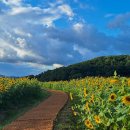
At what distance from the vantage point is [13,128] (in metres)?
12.9

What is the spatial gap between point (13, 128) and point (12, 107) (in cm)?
812

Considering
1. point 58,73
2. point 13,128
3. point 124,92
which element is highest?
point 58,73

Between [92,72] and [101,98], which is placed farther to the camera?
[92,72]

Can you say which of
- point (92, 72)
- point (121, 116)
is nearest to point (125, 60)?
point (92, 72)

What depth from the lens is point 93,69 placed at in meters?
75.4

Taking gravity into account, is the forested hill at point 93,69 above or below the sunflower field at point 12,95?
above

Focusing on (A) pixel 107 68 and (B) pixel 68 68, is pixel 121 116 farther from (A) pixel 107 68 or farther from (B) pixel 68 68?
(B) pixel 68 68

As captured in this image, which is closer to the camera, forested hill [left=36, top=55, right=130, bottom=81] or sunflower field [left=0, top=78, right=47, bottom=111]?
sunflower field [left=0, top=78, right=47, bottom=111]

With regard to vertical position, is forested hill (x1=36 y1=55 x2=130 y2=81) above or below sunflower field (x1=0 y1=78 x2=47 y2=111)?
above

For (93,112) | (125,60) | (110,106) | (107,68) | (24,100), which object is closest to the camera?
(110,106)

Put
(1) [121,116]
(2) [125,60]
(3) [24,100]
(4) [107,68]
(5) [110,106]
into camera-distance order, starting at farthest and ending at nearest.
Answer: (2) [125,60], (4) [107,68], (3) [24,100], (5) [110,106], (1) [121,116]

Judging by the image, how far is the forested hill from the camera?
70.1 metres

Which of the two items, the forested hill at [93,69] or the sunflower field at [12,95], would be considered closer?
the sunflower field at [12,95]

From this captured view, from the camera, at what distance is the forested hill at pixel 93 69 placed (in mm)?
70106
